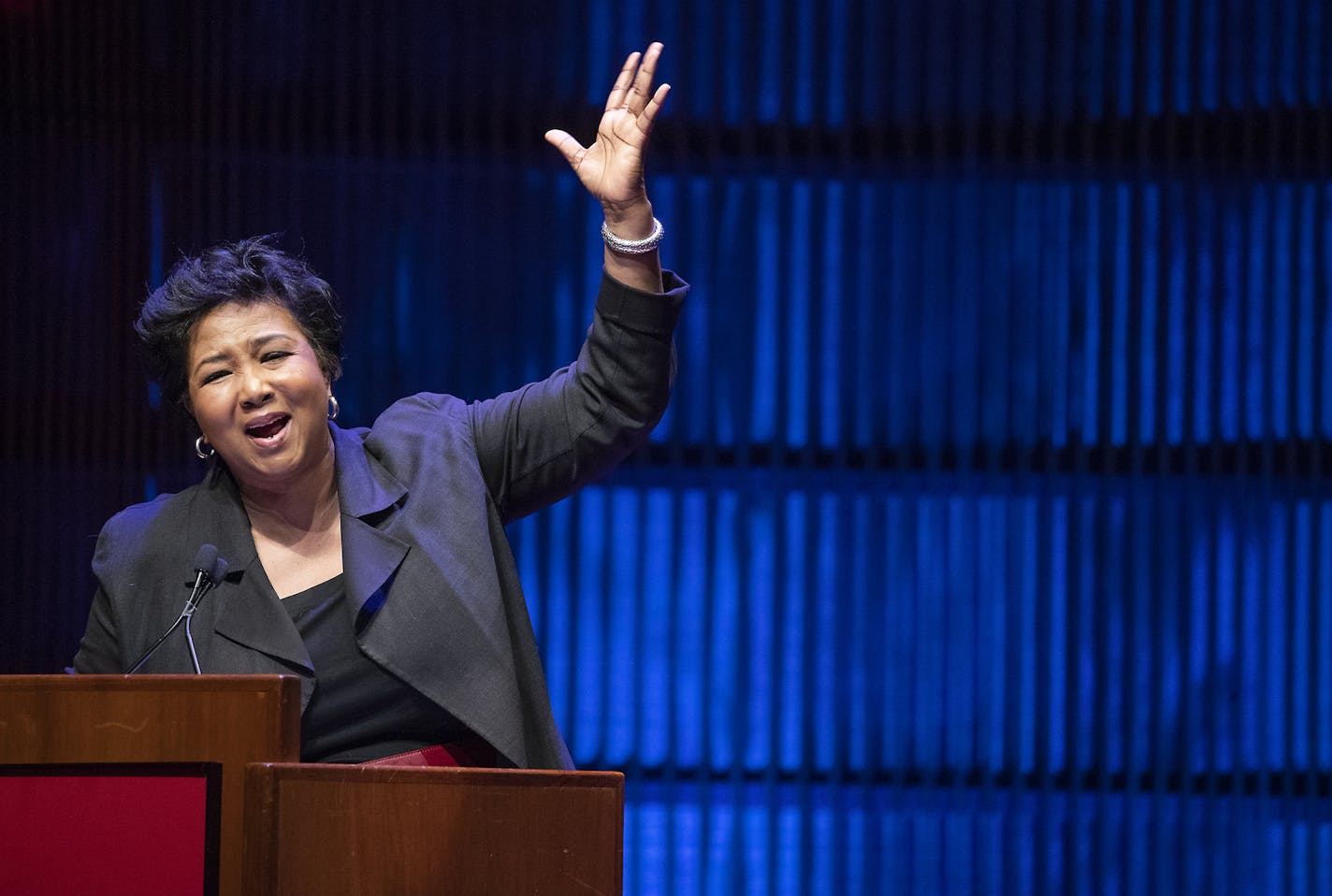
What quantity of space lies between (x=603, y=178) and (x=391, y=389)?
4.74ft

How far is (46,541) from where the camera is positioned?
9.34 ft

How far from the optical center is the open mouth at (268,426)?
1510 mm

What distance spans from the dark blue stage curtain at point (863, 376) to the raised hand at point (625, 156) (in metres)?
1.25

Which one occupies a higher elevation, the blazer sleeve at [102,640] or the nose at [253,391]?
the nose at [253,391]

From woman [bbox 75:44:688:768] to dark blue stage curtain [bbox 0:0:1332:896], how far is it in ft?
3.88

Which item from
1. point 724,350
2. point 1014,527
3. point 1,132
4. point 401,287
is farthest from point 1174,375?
point 1,132

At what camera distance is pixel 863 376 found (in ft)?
9.16

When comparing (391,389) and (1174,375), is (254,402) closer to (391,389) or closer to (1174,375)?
(391,389)

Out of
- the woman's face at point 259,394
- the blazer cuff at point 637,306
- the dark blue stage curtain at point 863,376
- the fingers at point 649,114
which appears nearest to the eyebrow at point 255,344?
the woman's face at point 259,394

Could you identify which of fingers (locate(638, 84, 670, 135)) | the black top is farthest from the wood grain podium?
fingers (locate(638, 84, 670, 135))

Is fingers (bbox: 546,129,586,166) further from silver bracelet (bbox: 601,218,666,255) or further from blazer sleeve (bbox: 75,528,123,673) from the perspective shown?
blazer sleeve (bbox: 75,528,123,673)

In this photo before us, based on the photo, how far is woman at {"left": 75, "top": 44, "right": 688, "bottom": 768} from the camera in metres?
1.43

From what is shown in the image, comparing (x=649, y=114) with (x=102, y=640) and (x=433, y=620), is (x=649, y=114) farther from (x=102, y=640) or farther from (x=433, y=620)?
(x=102, y=640)

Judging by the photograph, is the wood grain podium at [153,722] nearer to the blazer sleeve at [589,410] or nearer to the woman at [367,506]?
the woman at [367,506]
